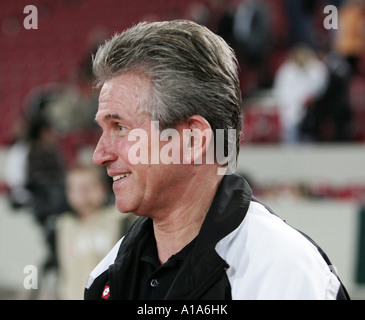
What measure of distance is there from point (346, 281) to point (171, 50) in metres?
5.10

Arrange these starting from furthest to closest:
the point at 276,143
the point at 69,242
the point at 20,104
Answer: the point at 20,104, the point at 276,143, the point at 69,242

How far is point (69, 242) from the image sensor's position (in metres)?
5.44

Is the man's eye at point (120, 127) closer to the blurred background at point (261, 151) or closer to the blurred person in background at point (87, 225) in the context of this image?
→ the blurred background at point (261, 151)

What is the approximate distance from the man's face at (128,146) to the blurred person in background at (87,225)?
3.25 m

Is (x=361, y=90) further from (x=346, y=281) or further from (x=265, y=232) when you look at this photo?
(x=265, y=232)

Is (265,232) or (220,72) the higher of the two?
(220,72)

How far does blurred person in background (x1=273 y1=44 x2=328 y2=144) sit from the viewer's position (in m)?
8.34

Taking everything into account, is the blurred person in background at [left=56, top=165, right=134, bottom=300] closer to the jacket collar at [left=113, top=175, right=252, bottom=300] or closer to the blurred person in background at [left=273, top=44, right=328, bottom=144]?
the jacket collar at [left=113, top=175, right=252, bottom=300]

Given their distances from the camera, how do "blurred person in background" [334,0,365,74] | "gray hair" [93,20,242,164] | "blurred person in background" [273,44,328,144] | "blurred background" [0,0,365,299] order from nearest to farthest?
"gray hair" [93,20,242,164] < "blurred background" [0,0,365,299] < "blurred person in background" [273,44,328,144] < "blurred person in background" [334,0,365,74]

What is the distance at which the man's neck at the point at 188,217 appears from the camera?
197cm

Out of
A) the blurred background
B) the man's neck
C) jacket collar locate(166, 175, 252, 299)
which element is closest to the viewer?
jacket collar locate(166, 175, 252, 299)

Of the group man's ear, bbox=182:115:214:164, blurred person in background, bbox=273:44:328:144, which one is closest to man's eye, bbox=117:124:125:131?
man's ear, bbox=182:115:214:164
